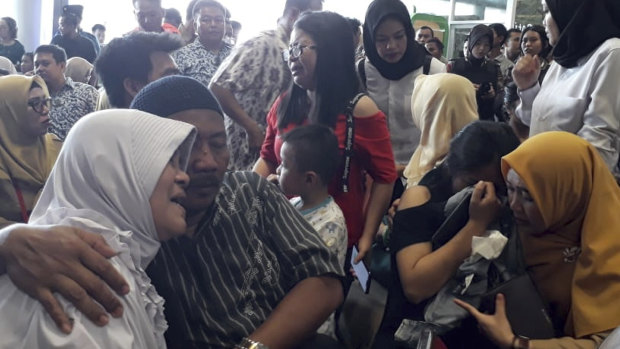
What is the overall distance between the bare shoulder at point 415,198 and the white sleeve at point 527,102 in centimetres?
102

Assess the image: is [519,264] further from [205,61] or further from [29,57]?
[29,57]

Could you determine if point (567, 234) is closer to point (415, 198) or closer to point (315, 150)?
point (415, 198)

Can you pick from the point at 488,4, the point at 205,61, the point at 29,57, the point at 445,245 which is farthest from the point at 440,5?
the point at 445,245

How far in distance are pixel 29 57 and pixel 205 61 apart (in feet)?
11.8

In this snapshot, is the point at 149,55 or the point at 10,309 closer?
the point at 10,309

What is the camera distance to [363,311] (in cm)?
181

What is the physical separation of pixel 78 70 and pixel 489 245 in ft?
14.9

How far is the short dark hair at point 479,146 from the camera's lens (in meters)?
1.77

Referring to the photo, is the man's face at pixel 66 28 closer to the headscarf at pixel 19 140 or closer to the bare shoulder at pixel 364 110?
the headscarf at pixel 19 140

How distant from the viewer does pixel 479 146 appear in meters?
1.77

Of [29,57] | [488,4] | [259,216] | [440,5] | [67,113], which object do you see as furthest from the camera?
[440,5]

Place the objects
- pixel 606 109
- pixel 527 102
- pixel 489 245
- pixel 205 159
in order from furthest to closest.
A: pixel 527 102
pixel 606 109
pixel 489 245
pixel 205 159

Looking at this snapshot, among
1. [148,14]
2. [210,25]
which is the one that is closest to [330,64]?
[210,25]

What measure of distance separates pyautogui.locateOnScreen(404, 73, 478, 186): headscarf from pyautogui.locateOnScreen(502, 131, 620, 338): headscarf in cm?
73
